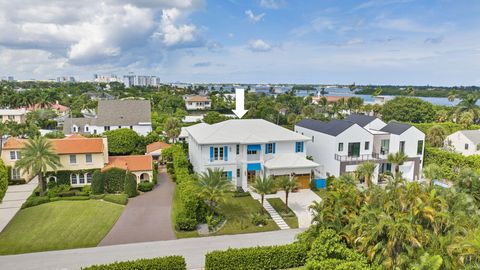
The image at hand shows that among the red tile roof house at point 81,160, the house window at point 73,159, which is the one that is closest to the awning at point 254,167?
the red tile roof house at point 81,160

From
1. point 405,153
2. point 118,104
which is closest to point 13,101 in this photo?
point 118,104

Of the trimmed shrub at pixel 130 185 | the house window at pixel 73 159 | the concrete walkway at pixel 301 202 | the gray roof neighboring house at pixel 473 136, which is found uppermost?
the gray roof neighboring house at pixel 473 136

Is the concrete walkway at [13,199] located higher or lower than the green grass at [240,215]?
higher

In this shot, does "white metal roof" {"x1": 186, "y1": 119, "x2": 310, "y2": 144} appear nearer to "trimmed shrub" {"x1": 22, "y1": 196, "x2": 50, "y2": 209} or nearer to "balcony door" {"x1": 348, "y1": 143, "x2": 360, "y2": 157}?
"balcony door" {"x1": 348, "y1": 143, "x2": 360, "y2": 157}

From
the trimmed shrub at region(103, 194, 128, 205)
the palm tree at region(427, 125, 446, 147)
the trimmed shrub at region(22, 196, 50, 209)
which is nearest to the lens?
the trimmed shrub at region(22, 196, 50, 209)

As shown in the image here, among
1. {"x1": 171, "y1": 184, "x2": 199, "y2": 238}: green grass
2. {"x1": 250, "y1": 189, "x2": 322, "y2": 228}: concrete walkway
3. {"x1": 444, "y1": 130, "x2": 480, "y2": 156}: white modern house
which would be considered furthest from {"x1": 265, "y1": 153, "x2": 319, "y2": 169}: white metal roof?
{"x1": 444, "y1": 130, "x2": 480, "y2": 156}: white modern house

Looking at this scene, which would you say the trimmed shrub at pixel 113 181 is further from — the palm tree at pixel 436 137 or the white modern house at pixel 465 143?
the white modern house at pixel 465 143

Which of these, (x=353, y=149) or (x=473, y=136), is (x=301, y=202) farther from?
(x=473, y=136)
